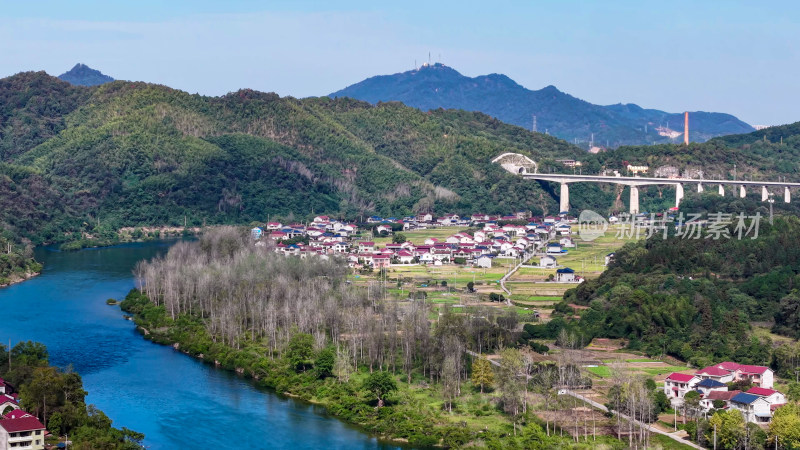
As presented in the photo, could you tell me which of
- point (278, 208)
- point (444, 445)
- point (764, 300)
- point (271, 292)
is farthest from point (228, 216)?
point (444, 445)

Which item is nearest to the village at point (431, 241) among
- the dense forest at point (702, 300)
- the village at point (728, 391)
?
the dense forest at point (702, 300)

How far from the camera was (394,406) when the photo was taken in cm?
2434

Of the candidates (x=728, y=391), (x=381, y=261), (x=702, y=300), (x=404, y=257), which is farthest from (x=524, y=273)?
(x=728, y=391)

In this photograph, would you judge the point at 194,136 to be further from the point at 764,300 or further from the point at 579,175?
the point at 764,300

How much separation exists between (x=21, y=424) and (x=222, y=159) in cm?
5511

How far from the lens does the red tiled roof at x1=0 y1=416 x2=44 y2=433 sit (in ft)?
64.0

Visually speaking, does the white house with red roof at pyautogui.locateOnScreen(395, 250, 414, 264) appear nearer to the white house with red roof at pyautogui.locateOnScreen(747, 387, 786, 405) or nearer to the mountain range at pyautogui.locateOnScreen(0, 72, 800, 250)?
the mountain range at pyautogui.locateOnScreen(0, 72, 800, 250)

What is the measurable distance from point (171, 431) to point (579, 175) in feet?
188

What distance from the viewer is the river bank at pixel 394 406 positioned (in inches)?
864

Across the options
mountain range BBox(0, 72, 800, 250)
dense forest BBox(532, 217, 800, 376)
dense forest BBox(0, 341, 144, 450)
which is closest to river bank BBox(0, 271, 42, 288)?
mountain range BBox(0, 72, 800, 250)

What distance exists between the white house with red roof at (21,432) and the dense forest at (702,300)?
1582 cm

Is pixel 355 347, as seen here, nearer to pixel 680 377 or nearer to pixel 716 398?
pixel 680 377

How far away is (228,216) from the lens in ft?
220

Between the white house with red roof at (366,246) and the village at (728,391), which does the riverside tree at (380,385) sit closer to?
the village at (728,391)
